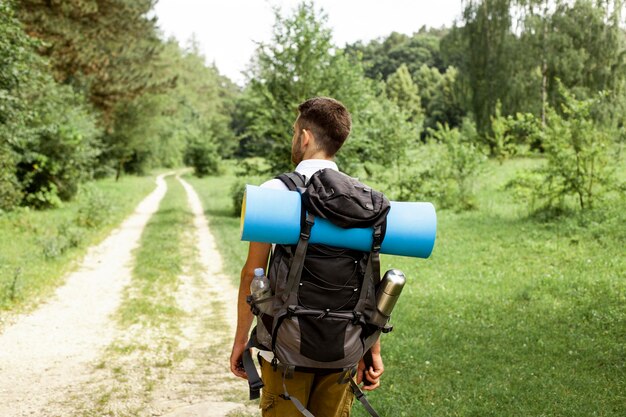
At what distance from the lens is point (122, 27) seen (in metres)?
24.5

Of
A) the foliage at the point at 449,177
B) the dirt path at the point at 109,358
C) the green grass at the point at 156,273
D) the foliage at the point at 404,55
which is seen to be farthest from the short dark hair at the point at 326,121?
the foliage at the point at 404,55

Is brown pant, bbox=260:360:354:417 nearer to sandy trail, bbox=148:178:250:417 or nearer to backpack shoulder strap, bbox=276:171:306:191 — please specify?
backpack shoulder strap, bbox=276:171:306:191

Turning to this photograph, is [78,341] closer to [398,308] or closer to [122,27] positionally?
[398,308]

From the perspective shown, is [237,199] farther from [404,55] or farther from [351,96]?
[404,55]

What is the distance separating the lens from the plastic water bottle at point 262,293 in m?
2.57

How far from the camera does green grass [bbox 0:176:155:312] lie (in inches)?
379

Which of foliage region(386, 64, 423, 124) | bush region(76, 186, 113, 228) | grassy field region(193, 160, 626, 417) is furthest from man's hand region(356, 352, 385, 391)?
foliage region(386, 64, 423, 124)

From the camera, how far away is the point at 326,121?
2.69m

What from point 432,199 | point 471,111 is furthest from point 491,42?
point 432,199

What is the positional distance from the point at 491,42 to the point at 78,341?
1185 inches

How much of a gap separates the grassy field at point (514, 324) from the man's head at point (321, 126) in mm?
3123

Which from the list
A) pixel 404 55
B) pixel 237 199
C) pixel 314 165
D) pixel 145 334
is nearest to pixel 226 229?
pixel 237 199

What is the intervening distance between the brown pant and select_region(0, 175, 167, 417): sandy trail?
3315mm

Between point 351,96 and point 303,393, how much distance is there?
16.0 meters
